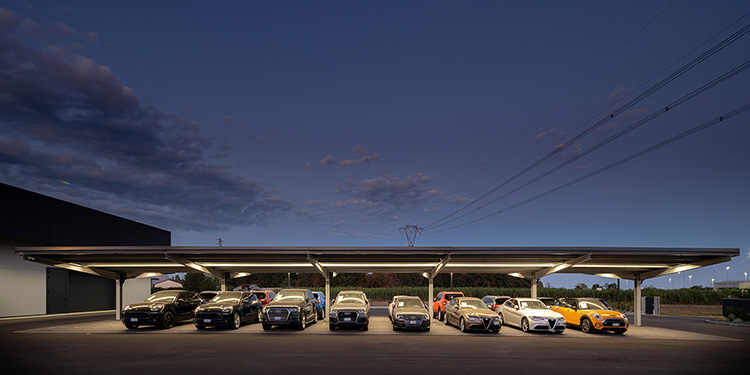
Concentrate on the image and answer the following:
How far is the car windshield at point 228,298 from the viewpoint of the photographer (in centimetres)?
2159

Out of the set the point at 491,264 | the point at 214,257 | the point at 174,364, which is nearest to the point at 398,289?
the point at 491,264

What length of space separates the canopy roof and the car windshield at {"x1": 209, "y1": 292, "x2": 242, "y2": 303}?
178 cm

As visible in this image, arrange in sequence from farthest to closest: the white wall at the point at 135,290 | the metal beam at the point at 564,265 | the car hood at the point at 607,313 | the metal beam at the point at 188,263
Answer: the white wall at the point at 135,290, the metal beam at the point at 188,263, the metal beam at the point at 564,265, the car hood at the point at 607,313

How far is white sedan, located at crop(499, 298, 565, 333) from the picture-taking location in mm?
19750

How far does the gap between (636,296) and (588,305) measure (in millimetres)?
5902

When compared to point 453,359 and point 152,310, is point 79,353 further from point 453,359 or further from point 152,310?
point 453,359

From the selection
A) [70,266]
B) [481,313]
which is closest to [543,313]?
[481,313]

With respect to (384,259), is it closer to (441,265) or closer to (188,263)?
(441,265)

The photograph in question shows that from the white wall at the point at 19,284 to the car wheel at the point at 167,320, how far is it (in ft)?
43.8

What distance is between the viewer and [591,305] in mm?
21562

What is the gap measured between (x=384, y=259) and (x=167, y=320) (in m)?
10.1

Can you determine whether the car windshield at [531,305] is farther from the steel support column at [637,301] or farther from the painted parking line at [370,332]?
the steel support column at [637,301]

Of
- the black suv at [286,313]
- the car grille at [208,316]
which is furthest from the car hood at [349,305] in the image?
the car grille at [208,316]

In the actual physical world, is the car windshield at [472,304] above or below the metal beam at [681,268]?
below
